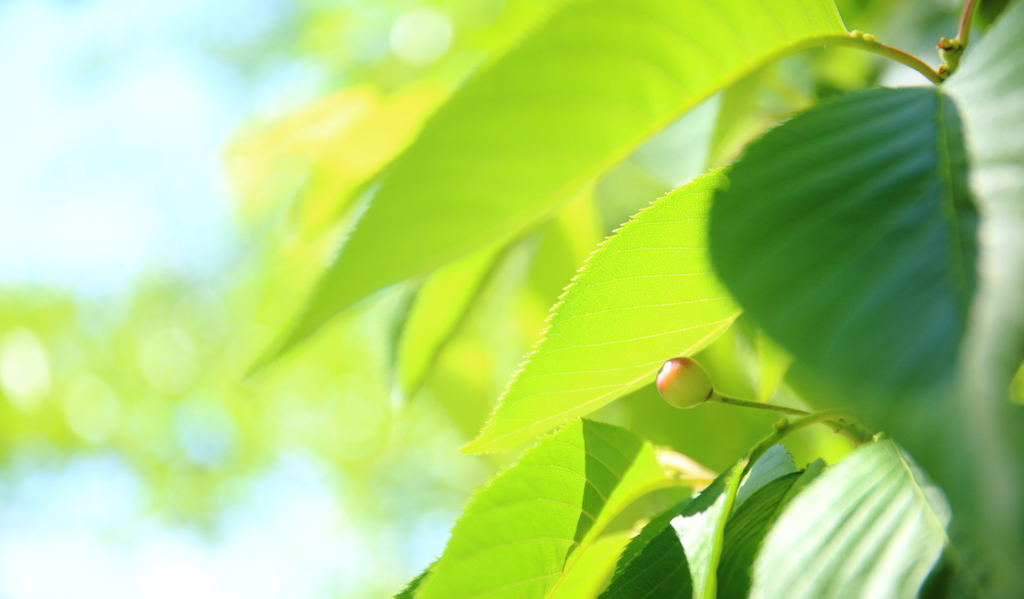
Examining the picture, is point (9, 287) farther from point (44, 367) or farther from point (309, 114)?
point (309, 114)

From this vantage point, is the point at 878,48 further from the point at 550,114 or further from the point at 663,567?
the point at 663,567

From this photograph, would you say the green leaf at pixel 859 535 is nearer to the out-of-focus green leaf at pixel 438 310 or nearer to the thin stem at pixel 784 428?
the thin stem at pixel 784 428

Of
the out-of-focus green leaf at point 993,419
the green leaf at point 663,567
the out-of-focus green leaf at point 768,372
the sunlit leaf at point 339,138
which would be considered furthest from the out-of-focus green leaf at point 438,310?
the out-of-focus green leaf at point 993,419

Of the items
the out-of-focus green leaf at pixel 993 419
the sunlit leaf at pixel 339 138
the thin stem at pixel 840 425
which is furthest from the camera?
the sunlit leaf at pixel 339 138

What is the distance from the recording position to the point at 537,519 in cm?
36

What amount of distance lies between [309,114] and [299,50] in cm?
135

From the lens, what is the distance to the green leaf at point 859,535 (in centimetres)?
25

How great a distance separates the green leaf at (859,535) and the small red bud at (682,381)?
0.09 meters

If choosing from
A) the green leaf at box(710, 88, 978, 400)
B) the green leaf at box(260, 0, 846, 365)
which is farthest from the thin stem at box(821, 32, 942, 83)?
the green leaf at box(710, 88, 978, 400)

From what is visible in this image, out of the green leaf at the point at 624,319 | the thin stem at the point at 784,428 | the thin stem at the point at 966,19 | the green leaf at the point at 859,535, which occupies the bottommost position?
the green leaf at the point at 859,535

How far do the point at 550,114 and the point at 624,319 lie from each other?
17 centimetres

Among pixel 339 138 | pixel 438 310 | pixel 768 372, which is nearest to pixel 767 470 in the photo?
pixel 768 372

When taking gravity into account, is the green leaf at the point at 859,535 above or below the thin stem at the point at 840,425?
below

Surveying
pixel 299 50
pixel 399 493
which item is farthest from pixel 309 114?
pixel 399 493
